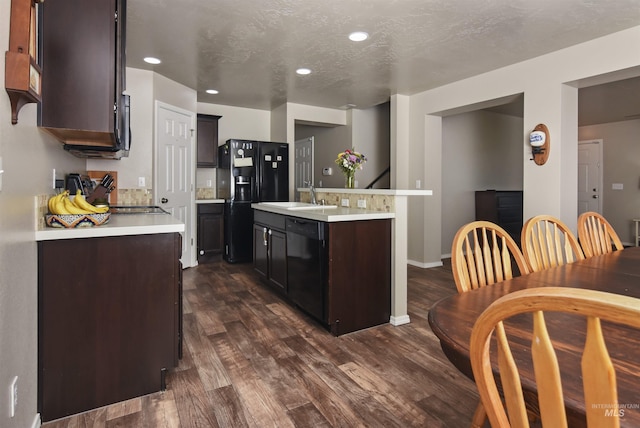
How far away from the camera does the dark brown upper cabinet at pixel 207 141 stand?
5.37m

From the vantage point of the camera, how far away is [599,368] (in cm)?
48

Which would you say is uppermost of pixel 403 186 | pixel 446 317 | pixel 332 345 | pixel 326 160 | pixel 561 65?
pixel 561 65

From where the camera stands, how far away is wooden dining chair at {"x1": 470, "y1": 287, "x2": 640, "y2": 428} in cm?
46

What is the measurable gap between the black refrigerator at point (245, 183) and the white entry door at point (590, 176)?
20.6 ft

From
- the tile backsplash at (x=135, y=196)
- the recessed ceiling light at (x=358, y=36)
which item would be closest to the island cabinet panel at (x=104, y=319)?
the recessed ceiling light at (x=358, y=36)

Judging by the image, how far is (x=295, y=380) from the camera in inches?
81.0

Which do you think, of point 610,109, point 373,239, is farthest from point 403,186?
point 610,109

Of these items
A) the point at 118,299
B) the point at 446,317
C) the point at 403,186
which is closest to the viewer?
the point at 446,317

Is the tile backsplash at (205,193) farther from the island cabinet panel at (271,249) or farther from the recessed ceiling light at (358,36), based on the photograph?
the recessed ceiling light at (358,36)

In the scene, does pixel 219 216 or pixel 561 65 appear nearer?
pixel 561 65

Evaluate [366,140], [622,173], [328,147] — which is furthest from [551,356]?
[622,173]

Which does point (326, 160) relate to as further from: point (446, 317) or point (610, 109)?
point (446, 317)

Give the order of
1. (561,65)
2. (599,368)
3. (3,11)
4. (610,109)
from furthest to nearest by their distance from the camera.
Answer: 1. (610,109)
2. (561,65)
3. (3,11)
4. (599,368)

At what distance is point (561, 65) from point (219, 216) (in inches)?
179
